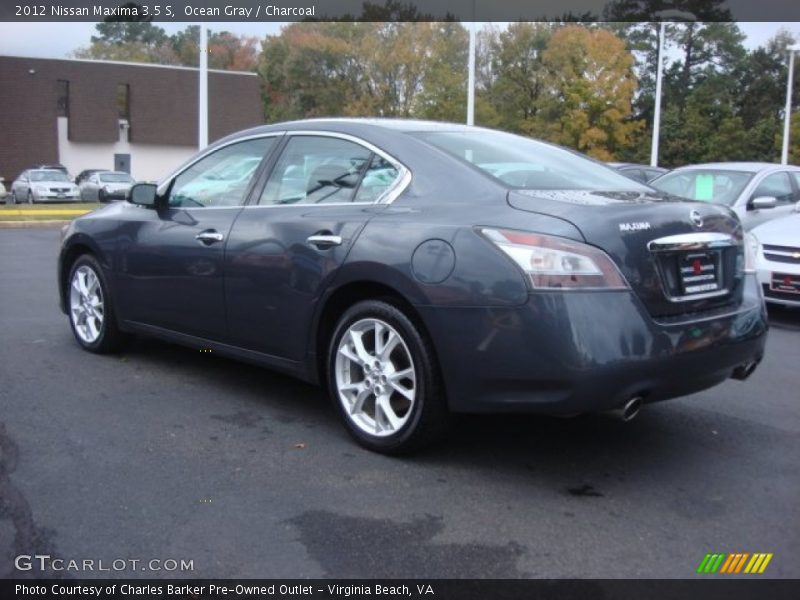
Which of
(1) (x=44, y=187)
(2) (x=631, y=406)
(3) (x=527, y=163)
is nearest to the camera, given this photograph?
(2) (x=631, y=406)

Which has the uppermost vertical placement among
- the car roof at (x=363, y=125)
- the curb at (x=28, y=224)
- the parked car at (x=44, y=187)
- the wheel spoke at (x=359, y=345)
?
the car roof at (x=363, y=125)

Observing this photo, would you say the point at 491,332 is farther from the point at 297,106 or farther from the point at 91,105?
the point at 297,106

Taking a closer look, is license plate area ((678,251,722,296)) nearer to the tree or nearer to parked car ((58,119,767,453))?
parked car ((58,119,767,453))

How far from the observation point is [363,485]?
371 centimetres

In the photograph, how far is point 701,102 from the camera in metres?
51.0

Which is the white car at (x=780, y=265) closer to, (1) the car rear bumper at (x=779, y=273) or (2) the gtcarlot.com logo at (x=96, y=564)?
(1) the car rear bumper at (x=779, y=273)

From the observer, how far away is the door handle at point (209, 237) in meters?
4.80

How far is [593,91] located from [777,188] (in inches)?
1203

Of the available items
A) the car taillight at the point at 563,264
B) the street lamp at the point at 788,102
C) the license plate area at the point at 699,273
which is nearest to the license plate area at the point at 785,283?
the license plate area at the point at 699,273

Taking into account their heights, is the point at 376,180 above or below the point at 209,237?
above

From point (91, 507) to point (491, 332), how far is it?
5.87 ft

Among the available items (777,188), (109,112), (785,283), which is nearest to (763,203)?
(777,188)

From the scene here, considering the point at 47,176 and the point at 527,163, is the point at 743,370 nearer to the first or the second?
the point at 527,163

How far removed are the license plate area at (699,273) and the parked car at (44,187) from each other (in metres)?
31.7
